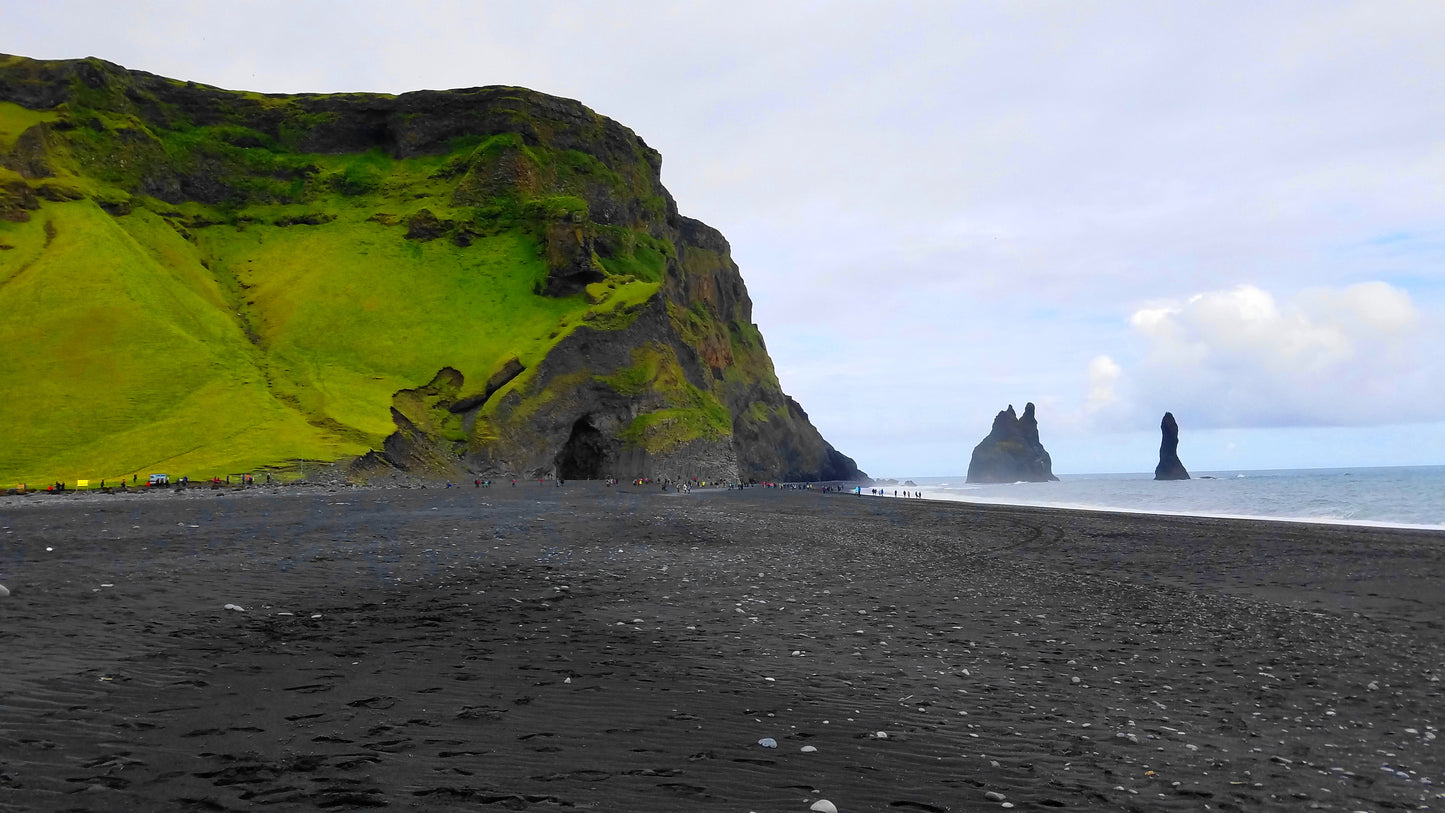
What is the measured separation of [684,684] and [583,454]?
342 feet

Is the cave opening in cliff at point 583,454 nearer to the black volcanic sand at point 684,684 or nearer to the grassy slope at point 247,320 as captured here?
the grassy slope at point 247,320

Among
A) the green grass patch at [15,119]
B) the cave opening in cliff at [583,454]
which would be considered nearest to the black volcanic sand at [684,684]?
the cave opening in cliff at [583,454]

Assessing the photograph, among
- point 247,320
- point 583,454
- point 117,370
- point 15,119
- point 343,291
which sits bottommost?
point 583,454

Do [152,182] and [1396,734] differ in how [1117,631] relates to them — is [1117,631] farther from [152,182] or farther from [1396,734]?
[152,182]

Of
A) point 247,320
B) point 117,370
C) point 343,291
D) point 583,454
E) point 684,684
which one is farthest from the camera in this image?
point 343,291

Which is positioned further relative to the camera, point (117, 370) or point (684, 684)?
point (117, 370)

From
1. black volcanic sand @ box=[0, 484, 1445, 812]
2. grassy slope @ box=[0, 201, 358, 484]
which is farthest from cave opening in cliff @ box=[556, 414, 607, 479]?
black volcanic sand @ box=[0, 484, 1445, 812]

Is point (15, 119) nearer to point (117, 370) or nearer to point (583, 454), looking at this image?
point (117, 370)

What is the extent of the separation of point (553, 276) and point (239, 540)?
100969 mm

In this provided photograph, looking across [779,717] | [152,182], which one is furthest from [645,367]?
[779,717]

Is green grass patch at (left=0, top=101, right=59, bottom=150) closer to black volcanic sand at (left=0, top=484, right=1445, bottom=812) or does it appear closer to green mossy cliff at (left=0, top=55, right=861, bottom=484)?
green mossy cliff at (left=0, top=55, right=861, bottom=484)

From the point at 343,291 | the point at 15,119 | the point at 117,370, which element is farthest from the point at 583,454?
the point at 15,119

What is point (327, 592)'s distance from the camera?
53.2ft

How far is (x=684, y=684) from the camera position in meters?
10.6
